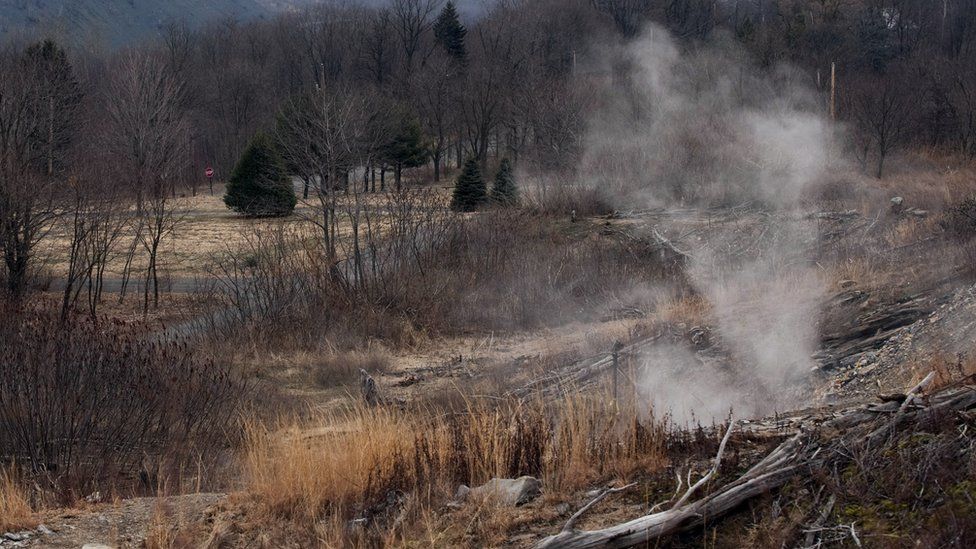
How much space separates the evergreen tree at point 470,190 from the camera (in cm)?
2875

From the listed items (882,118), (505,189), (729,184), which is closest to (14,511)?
(729,184)

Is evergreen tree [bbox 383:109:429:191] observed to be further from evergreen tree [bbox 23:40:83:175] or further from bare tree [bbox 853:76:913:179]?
bare tree [bbox 853:76:913:179]

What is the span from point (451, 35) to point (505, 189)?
34703 mm

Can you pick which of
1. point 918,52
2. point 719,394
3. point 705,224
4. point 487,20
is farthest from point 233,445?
point 487,20

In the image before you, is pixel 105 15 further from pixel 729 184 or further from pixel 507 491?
pixel 507 491

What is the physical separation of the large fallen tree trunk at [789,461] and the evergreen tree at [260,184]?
28.3 m

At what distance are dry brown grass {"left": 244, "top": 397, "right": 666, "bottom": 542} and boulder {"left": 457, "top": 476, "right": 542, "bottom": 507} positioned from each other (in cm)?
8

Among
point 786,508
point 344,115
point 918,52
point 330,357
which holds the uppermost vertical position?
point 918,52

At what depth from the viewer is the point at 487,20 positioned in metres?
67.2

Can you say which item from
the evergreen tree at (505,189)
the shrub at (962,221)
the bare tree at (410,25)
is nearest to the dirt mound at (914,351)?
the shrub at (962,221)

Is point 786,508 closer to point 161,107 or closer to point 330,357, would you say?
point 330,357

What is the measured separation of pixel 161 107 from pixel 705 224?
78.2 ft

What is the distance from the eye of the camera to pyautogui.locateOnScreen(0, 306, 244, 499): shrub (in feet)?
23.6

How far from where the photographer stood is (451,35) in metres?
60.4
